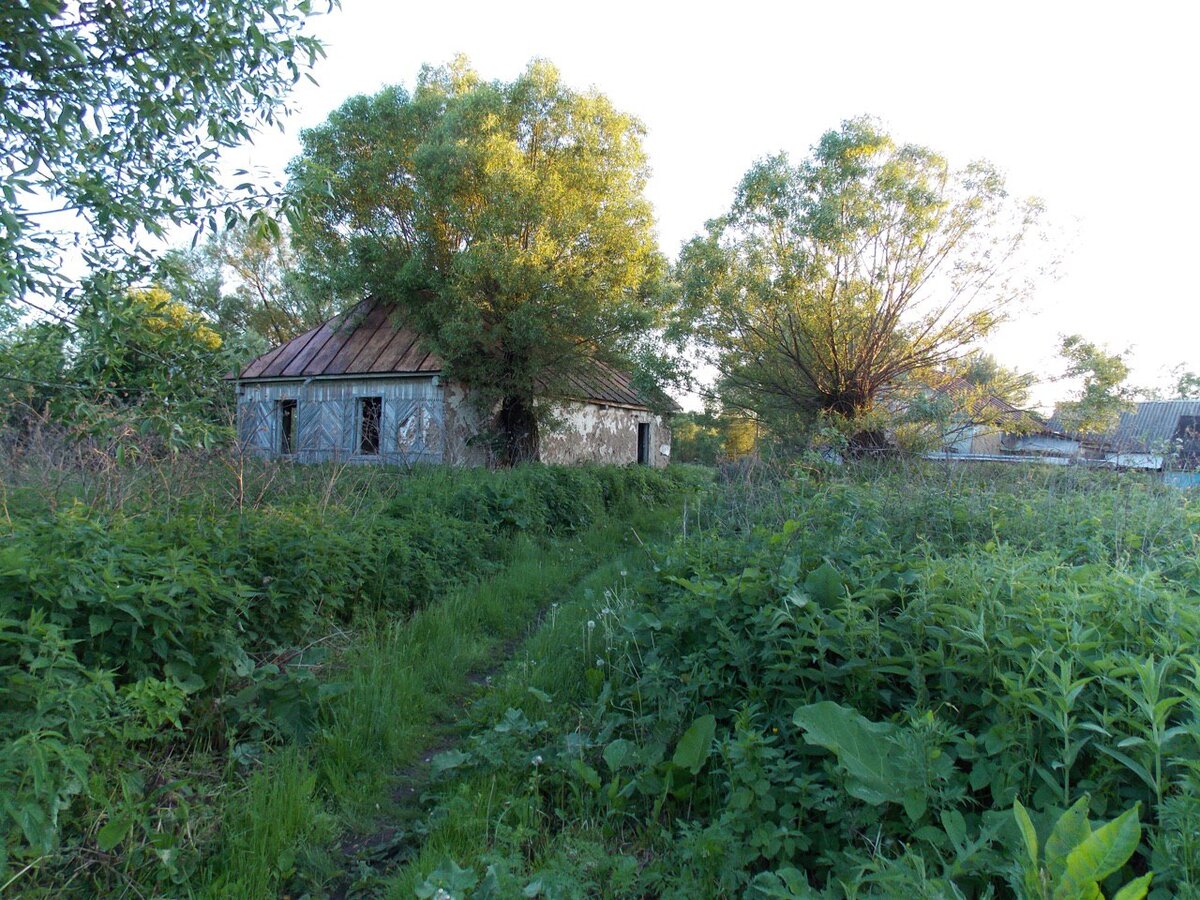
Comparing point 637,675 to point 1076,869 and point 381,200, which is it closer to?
point 1076,869

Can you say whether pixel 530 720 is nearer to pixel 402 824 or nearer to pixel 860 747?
pixel 402 824

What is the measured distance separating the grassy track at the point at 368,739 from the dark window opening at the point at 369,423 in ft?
38.0

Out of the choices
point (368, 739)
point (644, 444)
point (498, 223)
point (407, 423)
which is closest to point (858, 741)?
point (368, 739)

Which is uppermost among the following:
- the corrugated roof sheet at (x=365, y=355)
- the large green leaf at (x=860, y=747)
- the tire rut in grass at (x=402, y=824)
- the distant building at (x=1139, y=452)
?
the corrugated roof sheet at (x=365, y=355)

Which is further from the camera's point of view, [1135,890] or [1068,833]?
[1068,833]

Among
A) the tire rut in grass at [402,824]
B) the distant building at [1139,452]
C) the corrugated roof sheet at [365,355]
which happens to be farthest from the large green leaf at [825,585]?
the corrugated roof sheet at [365,355]

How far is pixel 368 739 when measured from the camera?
13.0 feet

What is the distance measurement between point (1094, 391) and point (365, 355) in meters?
16.3

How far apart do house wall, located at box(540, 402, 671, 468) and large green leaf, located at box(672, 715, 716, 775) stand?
1477cm

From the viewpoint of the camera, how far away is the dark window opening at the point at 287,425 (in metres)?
19.1

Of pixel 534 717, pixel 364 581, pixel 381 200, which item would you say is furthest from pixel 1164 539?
pixel 381 200

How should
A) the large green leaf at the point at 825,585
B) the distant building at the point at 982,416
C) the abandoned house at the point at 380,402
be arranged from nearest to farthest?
1. the large green leaf at the point at 825,585
2. the distant building at the point at 982,416
3. the abandoned house at the point at 380,402

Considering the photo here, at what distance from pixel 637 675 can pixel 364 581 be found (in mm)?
2860

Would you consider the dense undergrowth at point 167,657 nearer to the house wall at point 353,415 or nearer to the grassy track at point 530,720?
the grassy track at point 530,720
